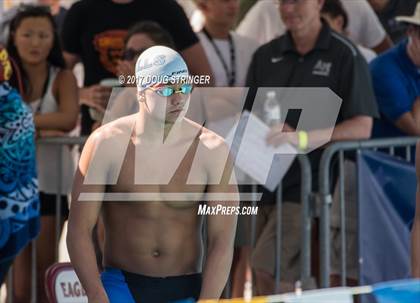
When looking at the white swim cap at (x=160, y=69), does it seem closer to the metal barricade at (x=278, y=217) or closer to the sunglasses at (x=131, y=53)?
the sunglasses at (x=131, y=53)

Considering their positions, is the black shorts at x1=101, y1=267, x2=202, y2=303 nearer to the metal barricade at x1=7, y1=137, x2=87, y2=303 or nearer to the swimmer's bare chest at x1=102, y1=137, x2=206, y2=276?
the swimmer's bare chest at x1=102, y1=137, x2=206, y2=276

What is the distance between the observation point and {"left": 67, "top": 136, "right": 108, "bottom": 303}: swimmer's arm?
5.92m

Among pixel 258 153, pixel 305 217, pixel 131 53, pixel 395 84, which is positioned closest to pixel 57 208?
pixel 131 53

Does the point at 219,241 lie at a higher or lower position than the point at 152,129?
lower

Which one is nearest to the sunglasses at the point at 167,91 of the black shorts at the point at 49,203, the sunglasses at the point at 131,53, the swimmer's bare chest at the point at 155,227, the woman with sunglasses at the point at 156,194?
the woman with sunglasses at the point at 156,194

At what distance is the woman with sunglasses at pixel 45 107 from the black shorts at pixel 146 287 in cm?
190

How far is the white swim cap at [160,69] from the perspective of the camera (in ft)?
19.7

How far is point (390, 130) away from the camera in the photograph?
326 inches

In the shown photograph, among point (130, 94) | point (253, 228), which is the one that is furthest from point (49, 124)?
point (253, 228)

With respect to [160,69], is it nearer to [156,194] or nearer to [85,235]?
[156,194]

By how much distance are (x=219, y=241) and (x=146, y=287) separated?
1.32 ft

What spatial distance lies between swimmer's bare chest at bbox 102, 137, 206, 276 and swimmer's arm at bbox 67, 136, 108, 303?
136 millimetres

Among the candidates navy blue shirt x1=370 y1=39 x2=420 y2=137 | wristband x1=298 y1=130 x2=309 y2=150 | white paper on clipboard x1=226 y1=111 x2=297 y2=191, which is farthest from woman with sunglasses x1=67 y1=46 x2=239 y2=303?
navy blue shirt x1=370 y1=39 x2=420 y2=137

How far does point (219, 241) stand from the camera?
20.0ft
